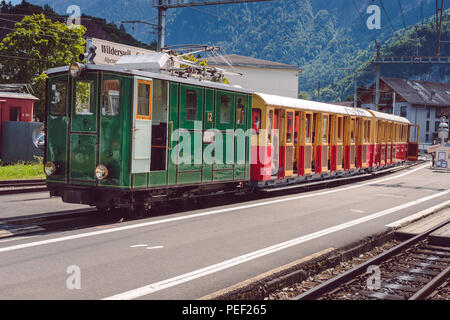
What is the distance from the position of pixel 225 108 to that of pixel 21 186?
7.58m

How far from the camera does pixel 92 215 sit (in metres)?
12.3

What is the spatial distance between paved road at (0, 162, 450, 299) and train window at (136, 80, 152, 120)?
2.24m

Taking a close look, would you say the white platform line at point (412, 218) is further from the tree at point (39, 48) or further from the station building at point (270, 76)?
the station building at point (270, 76)

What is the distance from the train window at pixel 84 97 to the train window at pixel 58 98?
325 mm

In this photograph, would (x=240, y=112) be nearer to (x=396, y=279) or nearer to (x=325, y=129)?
(x=325, y=129)

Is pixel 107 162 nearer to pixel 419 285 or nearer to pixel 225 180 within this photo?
pixel 225 180

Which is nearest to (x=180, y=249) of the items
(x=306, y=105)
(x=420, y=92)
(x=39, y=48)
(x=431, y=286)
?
(x=431, y=286)

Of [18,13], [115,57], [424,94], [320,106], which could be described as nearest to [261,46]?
[424,94]

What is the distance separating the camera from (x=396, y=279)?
8125mm

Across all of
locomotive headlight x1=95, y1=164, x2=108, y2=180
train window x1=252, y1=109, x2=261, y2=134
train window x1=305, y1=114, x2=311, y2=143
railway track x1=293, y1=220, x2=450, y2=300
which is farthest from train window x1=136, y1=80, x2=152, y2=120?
train window x1=305, y1=114, x2=311, y2=143

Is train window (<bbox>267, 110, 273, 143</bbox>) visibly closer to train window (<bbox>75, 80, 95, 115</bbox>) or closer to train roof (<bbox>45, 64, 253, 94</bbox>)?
train roof (<bbox>45, 64, 253, 94</bbox>)

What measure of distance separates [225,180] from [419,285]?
7093 mm

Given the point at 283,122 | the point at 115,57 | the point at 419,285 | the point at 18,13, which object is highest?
the point at 18,13

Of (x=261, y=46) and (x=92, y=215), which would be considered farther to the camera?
(x=261, y=46)
